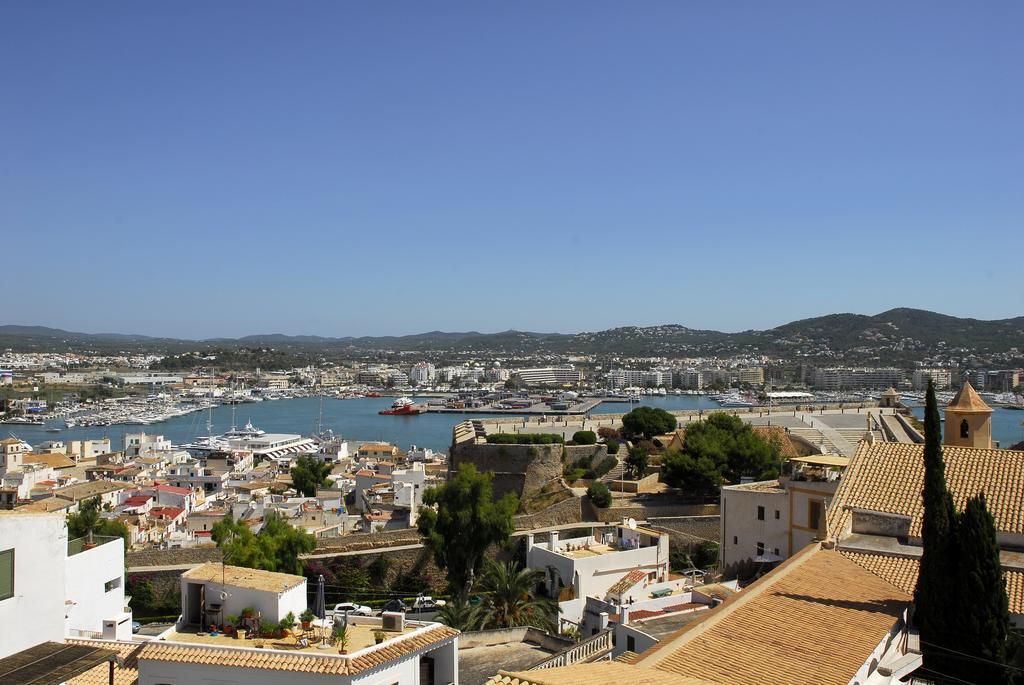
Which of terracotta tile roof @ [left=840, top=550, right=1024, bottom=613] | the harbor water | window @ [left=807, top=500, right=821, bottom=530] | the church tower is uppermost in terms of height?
the church tower

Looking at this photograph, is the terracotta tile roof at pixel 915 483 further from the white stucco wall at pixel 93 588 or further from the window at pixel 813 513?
the white stucco wall at pixel 93 588

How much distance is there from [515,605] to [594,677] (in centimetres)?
807

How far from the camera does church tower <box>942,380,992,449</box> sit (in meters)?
13.6

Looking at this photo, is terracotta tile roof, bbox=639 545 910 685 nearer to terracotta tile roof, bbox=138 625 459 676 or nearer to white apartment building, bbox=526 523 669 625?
terracotta tile roof, bbox=138 625 459 676

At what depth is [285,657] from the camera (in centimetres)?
562

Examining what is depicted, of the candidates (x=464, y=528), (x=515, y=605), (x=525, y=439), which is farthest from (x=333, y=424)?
(x=515, y=605)

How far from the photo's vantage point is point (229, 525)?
17594 millimetres

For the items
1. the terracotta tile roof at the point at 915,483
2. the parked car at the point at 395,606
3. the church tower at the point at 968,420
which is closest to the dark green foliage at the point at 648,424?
the parked car at the point at 395,606

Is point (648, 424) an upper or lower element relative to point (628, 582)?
upper

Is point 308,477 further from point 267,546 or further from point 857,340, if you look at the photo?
point 857,340

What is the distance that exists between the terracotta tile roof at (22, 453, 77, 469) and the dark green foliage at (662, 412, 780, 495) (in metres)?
29.0

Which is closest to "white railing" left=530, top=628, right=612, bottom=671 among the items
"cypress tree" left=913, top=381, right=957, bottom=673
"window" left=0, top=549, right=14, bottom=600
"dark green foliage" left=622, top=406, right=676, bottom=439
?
"cypress tree" left=913, top=381, right=957, bottom=673

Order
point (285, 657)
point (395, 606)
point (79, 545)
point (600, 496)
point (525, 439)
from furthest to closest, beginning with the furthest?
point (525, 439)
point (600, 496)
point (395, 606)
point (79, 545)
point (285, 657)

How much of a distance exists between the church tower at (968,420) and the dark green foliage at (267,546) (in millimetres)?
11227
